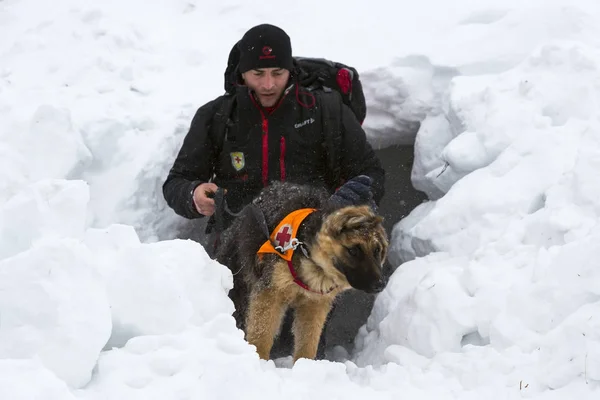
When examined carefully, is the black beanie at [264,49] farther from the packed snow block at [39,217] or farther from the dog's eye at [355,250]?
the packed snow block at [39,217]

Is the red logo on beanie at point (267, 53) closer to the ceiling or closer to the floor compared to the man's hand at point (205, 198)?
closer to the ceiling

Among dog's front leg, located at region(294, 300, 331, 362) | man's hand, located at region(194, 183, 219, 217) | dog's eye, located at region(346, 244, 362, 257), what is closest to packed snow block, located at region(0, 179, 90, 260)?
man's hand, located at region(194, 183, 219, 217)

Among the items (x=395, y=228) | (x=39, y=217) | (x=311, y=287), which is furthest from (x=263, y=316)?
(x=395, y=228)

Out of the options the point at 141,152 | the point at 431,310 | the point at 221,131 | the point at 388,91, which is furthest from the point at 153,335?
the point at 388,91

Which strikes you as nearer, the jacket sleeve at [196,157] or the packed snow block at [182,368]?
the packed snow block at [182,368]

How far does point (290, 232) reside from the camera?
13.6 feet

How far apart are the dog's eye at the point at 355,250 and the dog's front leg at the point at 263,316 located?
27.2 inches

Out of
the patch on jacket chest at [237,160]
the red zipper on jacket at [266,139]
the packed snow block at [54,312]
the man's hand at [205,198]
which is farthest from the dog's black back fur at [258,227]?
the packed snow block at [54,312]

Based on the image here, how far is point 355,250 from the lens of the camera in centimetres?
393

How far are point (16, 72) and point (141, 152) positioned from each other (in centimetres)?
190

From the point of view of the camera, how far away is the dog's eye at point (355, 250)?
392cm

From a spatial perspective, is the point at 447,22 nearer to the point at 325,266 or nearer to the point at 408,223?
the point at 408,223

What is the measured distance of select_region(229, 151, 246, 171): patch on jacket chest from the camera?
16.9ft

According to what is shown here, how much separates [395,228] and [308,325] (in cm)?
179
